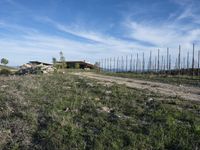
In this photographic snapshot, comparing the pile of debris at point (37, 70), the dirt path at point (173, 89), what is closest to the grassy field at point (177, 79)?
the dirt path at point (173, 89)

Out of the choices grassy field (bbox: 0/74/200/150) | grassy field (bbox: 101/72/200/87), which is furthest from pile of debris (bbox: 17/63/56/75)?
grassy field (bbox: 0/74/200/150)

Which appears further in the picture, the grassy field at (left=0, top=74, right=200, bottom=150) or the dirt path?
the dirt path

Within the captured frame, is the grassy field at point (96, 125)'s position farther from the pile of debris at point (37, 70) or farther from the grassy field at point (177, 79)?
the pile of debris at point (37, 70)

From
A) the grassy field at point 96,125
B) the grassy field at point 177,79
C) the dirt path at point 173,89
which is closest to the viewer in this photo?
the grassy field at point 96,125

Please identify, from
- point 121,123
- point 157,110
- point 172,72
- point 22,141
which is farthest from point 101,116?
point 172,72

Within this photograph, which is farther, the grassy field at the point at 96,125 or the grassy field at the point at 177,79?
the grassy field at the point at 177,79

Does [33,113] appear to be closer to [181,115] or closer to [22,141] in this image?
[22,141]

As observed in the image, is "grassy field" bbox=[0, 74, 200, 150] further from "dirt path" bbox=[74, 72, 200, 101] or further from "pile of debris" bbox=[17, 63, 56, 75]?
"pile of debris" bbox=[17, 63, 56, 75]

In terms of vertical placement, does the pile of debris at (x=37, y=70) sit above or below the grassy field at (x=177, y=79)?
above

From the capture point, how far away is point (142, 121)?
10297mm

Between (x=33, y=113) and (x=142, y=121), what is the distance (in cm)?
449

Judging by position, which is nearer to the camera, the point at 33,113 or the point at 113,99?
the point at 33,113

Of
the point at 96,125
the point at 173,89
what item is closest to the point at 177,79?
the point at 173,89

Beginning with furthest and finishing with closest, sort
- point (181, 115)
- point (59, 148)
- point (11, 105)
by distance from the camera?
point (11, 105) → point (181, 115) → point (59, 148)
